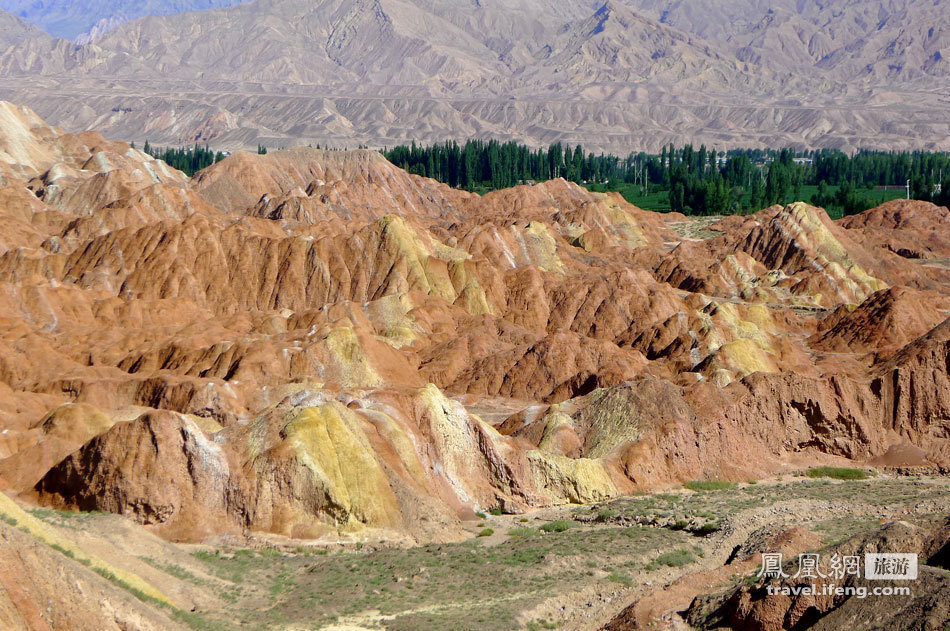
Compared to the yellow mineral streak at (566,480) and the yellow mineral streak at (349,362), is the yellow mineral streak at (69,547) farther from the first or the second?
the yellow mineral streak at (349,362)

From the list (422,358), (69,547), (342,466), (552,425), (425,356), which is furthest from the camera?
(425,356)

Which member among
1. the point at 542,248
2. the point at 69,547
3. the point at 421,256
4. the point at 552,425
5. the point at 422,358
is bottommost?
the point at 552,425

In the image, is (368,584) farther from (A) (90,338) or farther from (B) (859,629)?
(A) (90,338)

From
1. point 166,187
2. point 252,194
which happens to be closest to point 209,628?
point 166,187

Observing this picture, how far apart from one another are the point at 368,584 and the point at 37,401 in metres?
31.0

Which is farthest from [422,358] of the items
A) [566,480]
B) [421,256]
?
[566,480]

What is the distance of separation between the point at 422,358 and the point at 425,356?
0.41 meters

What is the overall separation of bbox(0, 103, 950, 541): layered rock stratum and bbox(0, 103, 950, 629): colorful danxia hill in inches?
7.4

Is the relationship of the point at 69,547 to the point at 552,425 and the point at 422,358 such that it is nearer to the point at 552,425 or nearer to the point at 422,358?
the point at 552,425

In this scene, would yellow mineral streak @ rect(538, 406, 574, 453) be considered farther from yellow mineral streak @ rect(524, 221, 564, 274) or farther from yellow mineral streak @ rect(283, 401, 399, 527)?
yellow mineral streak @ rect(524, 221, 564, 274)

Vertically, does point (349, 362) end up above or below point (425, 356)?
above

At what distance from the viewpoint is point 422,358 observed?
3292 inches

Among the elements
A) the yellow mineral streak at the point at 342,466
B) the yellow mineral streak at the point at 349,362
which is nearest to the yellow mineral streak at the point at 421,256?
the yellow mineral streak at the point at 349,362

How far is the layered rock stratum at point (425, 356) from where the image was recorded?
1804 inches
